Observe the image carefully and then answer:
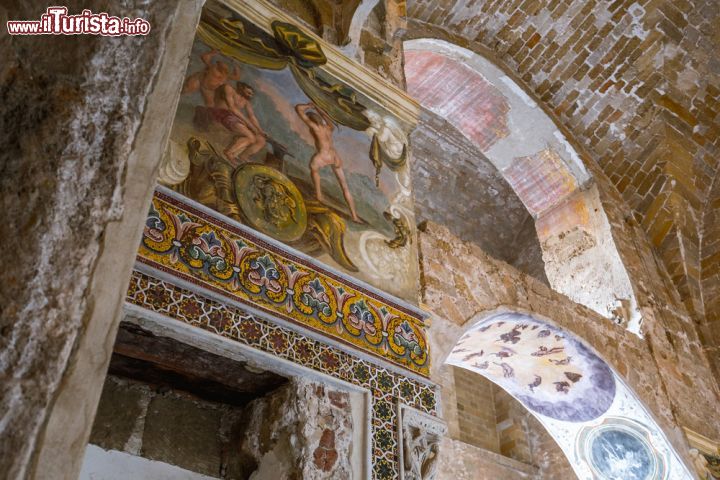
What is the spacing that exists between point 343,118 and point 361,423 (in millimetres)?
1988

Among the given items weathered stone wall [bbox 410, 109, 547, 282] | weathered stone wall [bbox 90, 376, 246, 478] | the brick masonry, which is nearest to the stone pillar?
weathered stone wall [bbox 90, 376, 246, 478]

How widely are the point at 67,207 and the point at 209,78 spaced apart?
2777 millimetres

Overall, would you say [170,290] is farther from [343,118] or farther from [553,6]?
[553,6]

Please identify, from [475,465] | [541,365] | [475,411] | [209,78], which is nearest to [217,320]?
[209,78]

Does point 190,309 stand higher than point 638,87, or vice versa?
point 638,87

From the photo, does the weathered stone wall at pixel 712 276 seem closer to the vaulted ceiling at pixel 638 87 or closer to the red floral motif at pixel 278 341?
the vaulted ceiling at pixel 638 87

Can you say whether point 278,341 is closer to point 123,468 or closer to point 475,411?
point 123,468

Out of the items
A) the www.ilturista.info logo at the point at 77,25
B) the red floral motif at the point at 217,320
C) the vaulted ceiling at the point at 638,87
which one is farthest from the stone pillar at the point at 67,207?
the vaulted ceiling at the point at 638,87

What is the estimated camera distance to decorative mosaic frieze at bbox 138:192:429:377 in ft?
9.43

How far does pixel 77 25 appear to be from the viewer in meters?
1.10

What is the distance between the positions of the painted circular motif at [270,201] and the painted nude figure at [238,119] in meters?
0.09

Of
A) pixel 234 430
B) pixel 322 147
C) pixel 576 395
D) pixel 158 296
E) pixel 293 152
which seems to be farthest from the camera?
pixel 576 395

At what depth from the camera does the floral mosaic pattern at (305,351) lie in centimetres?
271

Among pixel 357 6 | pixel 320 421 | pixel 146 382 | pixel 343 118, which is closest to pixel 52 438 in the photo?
pixel 320 421
